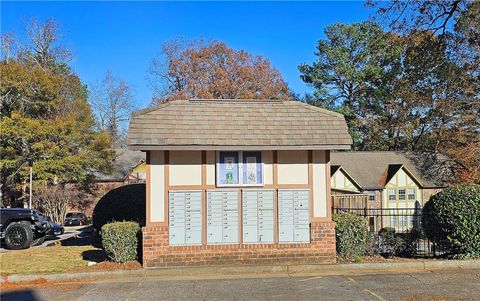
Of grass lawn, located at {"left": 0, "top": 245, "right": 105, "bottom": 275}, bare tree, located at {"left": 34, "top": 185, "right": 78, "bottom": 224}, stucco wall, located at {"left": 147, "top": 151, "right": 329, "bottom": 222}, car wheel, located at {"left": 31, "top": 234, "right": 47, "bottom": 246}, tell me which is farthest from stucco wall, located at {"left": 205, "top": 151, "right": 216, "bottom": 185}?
bare tree, located at {"left": 34, "top": 185, "right": 78, "bottom": 224}

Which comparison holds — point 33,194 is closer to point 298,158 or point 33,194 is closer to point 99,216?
point 99,216

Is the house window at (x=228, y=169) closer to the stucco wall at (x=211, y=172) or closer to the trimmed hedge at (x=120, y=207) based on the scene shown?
the stucco wall at (x=211, y=172)

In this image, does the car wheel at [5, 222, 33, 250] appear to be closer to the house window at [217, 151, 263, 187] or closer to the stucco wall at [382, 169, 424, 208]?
the house window at [217, 151, 263, 187]

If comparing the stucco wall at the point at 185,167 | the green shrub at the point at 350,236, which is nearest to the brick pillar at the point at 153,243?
the stucco wall at the point at 185,167

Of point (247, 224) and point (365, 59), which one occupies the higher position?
point (365, 59)

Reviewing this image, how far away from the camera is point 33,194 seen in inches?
1262

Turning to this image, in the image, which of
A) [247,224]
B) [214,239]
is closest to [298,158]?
[247,224]

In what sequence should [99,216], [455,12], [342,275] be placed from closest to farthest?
[342,275] → [99,216] → [455,12]

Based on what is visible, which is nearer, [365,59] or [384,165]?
[384,165]

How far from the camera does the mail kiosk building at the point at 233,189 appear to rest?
419 inches

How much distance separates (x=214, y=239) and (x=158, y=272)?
1.50 metres

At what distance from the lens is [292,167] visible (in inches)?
440

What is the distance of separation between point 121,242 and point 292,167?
14.7 ft

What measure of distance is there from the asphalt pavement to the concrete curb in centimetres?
31
